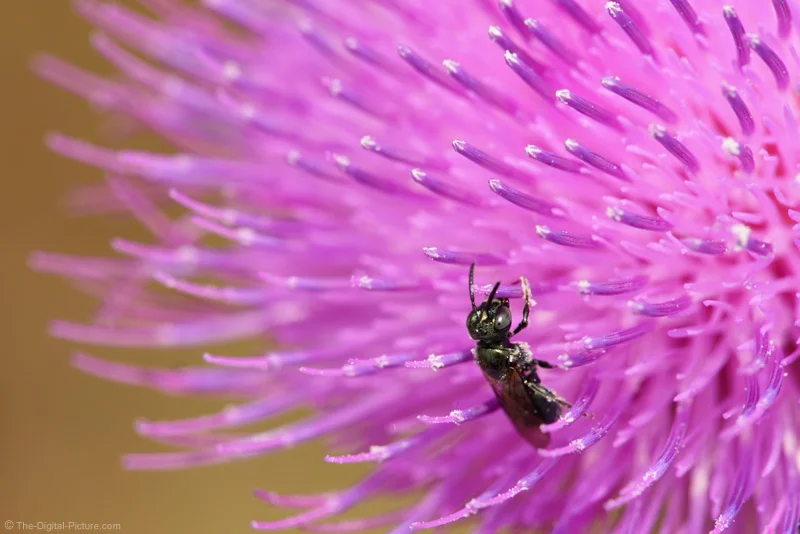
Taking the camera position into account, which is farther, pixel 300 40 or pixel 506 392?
pixel 300 40

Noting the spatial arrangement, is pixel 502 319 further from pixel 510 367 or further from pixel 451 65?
pixel 451 65

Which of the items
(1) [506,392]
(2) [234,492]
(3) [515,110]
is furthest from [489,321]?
(2) [234,492]

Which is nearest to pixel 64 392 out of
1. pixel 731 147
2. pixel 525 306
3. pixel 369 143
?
pixel 369 143

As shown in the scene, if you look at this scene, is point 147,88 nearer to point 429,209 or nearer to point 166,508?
point 429,209

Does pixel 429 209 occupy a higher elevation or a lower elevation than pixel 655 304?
higher

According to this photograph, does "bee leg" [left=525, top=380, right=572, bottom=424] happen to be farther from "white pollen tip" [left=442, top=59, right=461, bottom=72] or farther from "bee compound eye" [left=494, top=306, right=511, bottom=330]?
"white pollen tip" [left=442, top=59, right=461, bottom=72]
